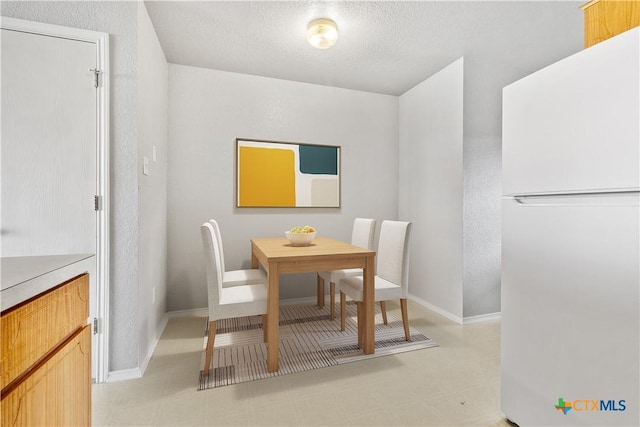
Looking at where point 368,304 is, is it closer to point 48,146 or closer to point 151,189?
point 151,189

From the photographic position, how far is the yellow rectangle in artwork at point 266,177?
3166mm

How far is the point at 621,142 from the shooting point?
3.34ft

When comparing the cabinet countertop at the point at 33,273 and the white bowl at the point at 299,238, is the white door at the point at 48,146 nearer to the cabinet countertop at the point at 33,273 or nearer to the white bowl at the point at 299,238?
the cabinet countertop at the point at 33,273

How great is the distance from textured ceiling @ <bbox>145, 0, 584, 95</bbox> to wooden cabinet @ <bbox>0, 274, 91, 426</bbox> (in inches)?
83.5

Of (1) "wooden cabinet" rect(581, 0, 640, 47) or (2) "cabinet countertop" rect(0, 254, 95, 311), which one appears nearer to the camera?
(2) "cabinet countertop" rect(0, 254, 95, 311)

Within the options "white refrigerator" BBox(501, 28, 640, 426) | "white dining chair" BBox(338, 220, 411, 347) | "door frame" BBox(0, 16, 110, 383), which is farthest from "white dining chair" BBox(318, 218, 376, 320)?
"door frame" BBox(0, 16, 110, 383)

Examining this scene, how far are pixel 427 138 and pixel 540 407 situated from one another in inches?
102

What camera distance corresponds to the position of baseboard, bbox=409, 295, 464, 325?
2819 millimetres

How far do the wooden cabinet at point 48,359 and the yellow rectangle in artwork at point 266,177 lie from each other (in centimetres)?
228

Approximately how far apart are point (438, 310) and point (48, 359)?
10.1 feet

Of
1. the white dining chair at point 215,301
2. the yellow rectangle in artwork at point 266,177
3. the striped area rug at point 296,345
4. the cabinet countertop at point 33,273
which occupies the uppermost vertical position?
the yellow rectangle in artwork at point 266,177

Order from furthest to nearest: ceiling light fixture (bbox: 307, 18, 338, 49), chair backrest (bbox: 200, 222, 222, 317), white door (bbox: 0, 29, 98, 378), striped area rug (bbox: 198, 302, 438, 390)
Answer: ceiling light fixture (bbox: 307, 18, 338, 49) → striped area rug (bbox: 198, 302, 438, 390) → chair backrest (bbox: 200, 222, 222, 317) → white door (bbox: 0, 29, 98, 378)

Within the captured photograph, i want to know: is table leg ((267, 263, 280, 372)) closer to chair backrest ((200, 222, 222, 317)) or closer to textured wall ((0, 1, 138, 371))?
chair backrest ((200, 222, 222, 317))

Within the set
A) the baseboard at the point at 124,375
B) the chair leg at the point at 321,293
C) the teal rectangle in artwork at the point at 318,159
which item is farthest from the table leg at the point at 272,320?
the teal rectangle in artwork at the point at 318,159
